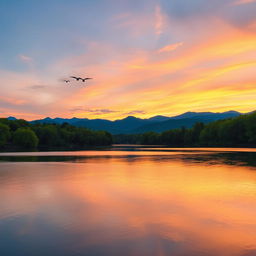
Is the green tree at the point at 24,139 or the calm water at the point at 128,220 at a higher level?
the green tree at the point at 24,139

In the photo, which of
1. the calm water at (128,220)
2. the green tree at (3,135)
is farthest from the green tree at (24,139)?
the calm water at (128,220)

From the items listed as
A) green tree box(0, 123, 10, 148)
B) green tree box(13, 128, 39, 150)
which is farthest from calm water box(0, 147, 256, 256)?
green tree box(13, 128, 39, 150)

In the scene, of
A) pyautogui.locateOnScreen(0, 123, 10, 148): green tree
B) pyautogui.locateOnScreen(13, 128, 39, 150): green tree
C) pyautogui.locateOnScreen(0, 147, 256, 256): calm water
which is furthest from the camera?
pyautogui.locateOnScreen(13, 128, 39, 150): green tree

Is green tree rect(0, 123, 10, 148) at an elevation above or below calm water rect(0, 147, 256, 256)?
above

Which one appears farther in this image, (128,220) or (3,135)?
(3,135)

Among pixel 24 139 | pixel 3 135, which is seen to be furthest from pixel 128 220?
pixel 24 139

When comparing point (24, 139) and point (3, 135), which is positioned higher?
point (3, 135)

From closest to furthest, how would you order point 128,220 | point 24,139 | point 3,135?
point 128,220, point 3,135, point 24,139

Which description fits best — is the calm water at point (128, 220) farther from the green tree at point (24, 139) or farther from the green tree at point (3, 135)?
the green tree at point (24, 139)


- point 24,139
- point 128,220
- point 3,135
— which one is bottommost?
point 128,220

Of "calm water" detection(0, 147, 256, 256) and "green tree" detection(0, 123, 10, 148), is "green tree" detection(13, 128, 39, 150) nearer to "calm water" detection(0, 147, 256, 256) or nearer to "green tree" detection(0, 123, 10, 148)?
"green tree" detection(0, 123, 10, 148)

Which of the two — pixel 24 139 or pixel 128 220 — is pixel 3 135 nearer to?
pixel 24 139

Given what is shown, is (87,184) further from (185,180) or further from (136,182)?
(185,180)

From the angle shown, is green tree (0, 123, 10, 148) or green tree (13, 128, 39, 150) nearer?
green tree (0, 123, 10, 148)
